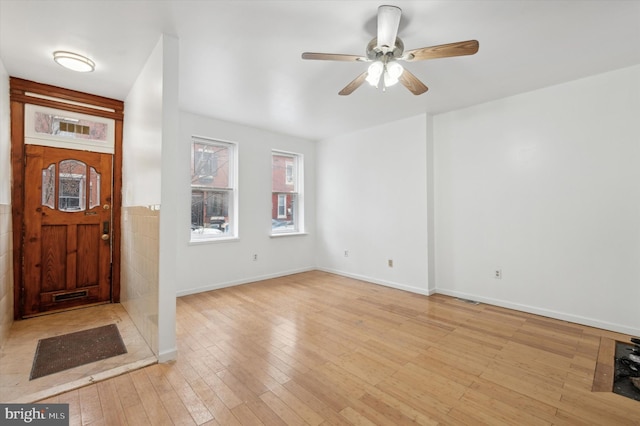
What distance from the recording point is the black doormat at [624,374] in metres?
1.92

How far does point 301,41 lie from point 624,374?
3.59m

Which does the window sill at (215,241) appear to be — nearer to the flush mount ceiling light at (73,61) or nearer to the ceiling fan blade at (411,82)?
the flush mount ceiling light at (73,61)

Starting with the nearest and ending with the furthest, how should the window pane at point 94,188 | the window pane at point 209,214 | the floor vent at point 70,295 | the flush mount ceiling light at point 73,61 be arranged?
the flush mount ceiling light at point 73,61
the floor vent at point 70,295
the window pane at point 94,188
the window pane at point 209,214

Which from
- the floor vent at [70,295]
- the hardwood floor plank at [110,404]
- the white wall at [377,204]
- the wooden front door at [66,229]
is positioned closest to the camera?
the hardwood floor plank at [110,404]

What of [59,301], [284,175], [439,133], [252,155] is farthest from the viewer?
[284,175]

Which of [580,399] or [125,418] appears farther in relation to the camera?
[580,399]

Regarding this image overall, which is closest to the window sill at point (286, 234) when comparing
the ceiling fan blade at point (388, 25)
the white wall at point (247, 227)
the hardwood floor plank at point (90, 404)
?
the white wall at point (247, 227)

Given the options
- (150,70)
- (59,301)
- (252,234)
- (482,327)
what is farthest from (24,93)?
(482,327)

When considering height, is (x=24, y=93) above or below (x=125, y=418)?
above

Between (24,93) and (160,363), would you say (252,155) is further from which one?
(160,363)

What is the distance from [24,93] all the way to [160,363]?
3.27 metres

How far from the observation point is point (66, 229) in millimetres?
3426

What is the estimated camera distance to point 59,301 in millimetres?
3379

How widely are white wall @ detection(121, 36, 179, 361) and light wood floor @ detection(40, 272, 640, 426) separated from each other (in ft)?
1.25
